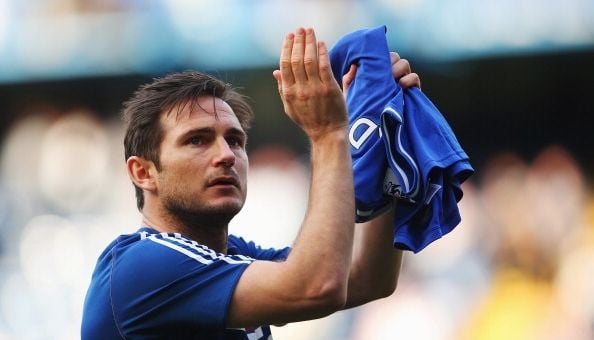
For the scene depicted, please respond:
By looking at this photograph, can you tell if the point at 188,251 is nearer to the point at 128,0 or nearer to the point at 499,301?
the point at 499,301

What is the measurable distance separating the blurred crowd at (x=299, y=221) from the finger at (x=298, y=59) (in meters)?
4.90

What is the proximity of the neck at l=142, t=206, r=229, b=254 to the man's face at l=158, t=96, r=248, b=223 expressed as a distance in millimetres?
31

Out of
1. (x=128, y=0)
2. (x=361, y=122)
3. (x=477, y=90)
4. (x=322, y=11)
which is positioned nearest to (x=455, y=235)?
(x=477, y=90)

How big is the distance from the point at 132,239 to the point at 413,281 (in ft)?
15.7

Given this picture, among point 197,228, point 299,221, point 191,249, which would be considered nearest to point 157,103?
point 197,228

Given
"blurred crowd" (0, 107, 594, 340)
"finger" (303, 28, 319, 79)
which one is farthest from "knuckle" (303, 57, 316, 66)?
"blurred crowd" (0, 107, 594, 340)

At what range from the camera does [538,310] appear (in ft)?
24.8

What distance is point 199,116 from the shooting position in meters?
3.26

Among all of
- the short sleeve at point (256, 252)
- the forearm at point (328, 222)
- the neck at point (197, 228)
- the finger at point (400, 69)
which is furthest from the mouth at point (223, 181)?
the finger at point (400, 69)

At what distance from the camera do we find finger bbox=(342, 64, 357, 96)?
3317 mm

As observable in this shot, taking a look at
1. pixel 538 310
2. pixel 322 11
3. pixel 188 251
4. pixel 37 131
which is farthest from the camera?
pixel 37 131

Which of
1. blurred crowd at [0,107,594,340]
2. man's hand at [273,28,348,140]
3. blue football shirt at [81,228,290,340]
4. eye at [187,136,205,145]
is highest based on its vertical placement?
man's hand at [273,28,348,140]

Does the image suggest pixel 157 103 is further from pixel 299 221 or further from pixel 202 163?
pixel 299 221

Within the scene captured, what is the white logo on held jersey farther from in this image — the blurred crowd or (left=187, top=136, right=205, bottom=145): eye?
Answer: the blurred crowd
